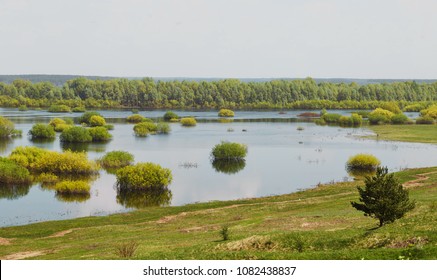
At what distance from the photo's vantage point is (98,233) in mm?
34969

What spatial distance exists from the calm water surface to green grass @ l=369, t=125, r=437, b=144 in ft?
14.4

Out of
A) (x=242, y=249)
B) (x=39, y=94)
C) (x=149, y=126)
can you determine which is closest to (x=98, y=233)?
(x=242, y=249)

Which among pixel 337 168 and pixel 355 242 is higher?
pixel 355 242

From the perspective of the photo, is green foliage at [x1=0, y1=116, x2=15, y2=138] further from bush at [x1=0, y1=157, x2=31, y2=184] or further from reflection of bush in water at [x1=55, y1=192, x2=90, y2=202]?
reflection of bush in water at [x1=55, y1=192, x2=90, y2=202]

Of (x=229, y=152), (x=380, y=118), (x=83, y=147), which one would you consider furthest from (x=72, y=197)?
(x=380, y=118)

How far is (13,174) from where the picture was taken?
54688 mm

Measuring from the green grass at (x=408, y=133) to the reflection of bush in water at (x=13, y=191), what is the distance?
58960 millimetres

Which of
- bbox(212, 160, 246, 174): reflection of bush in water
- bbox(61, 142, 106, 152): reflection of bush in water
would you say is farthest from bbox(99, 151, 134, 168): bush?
bbox(61, 142, 106, 152): reflection of bush in water

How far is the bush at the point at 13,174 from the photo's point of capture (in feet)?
179

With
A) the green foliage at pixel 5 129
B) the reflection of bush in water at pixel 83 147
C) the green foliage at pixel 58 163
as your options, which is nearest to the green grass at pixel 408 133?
the reflection of bush in water at pixel 83 147

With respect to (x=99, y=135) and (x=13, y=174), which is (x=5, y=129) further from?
(x=13, y=174)

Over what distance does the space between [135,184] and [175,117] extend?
8658 cm

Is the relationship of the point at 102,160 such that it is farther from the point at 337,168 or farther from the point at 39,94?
the point at 39,94

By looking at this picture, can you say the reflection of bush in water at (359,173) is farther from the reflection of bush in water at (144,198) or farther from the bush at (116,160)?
the bush at (116,160)
